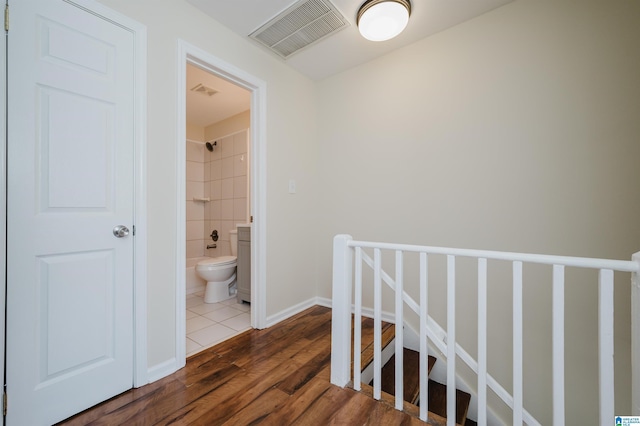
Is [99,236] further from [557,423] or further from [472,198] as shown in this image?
[472,198]

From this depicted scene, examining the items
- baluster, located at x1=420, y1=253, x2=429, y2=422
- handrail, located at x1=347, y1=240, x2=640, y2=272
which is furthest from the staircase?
handrail, located at x1=347, y1=240, x2=640, y2=272

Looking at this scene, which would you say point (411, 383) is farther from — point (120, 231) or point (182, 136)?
point (182, 136)

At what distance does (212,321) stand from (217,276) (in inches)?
23.1

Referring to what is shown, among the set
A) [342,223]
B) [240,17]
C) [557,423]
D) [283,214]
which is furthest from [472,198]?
[240,17]

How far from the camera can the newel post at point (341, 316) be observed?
1.44 metres

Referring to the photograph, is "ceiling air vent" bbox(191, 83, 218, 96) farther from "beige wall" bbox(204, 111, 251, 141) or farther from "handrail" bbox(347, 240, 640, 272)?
"handrail" bbox(347, 240, 640, 272)

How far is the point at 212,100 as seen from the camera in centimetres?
314

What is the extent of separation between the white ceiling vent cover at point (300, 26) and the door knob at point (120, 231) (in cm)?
168

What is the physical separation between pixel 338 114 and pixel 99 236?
2.17m

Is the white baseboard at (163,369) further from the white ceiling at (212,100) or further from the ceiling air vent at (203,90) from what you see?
the ceiling air vent at (203,90)

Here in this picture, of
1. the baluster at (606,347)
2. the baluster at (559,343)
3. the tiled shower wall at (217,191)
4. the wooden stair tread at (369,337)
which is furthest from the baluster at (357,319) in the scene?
the tiled shower wall at (217,191)

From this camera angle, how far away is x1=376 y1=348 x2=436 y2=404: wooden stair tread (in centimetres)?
168

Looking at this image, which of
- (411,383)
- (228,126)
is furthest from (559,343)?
(228,126)

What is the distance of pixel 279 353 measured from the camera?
1.79 metres
